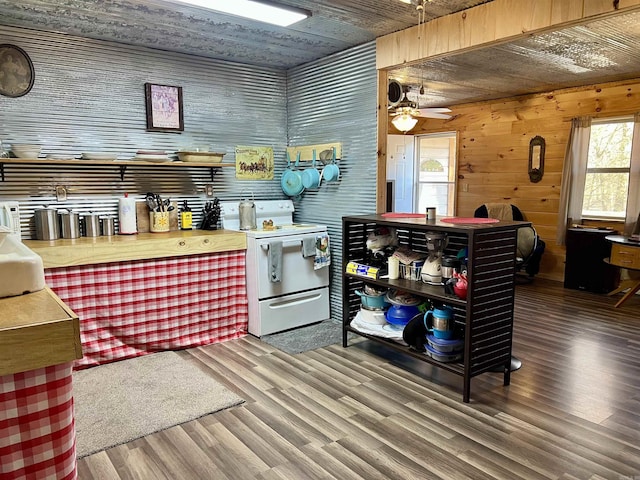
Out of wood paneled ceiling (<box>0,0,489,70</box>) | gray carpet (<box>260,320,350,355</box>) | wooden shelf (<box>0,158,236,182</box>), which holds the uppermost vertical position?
wood paneled ceiling (<box>0,0,489,70</box>)

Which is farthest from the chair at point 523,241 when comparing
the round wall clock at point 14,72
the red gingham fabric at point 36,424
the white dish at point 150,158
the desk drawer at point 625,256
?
the red gingham fabric at point 36,424

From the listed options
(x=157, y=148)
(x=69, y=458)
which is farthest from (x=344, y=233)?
(x=69, y=458)

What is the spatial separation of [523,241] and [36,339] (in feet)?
17.8

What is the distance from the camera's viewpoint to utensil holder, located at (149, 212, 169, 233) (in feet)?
12.0

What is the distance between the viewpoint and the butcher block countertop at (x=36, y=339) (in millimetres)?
987

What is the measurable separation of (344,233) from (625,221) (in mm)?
3811

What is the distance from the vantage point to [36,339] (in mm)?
1012

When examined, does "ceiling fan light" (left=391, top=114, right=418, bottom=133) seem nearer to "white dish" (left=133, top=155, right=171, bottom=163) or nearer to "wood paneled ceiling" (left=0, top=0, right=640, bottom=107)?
"wood paneled ceiling" (left=0, top=0, right=640, bottom=107)

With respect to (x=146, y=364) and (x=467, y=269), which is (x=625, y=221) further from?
(x=146, y=364)

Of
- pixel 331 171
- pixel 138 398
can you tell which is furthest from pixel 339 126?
pixel 138 398

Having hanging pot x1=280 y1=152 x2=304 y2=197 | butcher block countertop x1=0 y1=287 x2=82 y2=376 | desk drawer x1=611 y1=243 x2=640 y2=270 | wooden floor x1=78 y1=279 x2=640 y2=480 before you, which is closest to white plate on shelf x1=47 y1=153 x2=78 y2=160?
wooden floor x1=78 y1=279 x2=640 y2=480

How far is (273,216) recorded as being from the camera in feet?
14.4

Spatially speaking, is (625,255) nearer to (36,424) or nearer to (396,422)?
(396,422)

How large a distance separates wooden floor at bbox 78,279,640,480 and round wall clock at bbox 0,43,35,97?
7.18 ft
